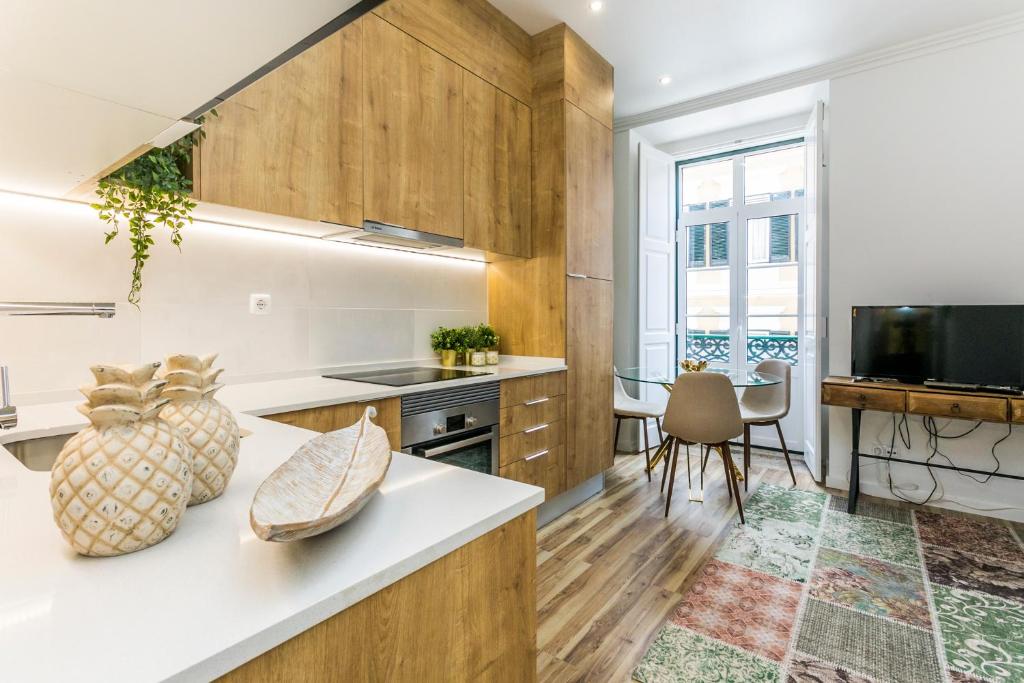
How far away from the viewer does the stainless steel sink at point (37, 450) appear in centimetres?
129

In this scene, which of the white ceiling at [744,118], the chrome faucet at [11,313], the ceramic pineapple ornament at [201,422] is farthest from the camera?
the white ceiling at [744,118]

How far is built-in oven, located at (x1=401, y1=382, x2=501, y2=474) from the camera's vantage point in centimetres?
221

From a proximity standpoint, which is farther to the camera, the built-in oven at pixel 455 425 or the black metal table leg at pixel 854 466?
the black metal table leg at pixel 854 466

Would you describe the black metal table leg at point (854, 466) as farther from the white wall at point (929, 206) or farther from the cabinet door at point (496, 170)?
the cabinet door at point (496, 170)

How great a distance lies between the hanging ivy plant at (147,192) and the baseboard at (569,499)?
7.45ft

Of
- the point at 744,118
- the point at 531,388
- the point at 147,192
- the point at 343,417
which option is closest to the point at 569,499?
the point at 531,388

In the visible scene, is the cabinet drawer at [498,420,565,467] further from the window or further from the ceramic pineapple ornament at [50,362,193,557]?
the window

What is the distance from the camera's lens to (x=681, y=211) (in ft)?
16.4

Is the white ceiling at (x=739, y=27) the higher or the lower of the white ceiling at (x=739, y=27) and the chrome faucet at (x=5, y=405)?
the higher

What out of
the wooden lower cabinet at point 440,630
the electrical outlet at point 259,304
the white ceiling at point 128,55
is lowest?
the wooden lower cabinet at point 440,630

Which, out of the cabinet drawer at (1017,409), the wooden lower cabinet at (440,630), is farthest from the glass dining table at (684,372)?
the wooden lower cabinet at (440,630)

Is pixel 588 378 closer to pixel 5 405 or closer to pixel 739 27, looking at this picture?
pixel 739 27

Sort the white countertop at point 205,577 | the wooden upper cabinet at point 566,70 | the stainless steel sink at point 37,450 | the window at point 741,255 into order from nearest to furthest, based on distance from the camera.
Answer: the white countertop at point 205,577
the stainless steel sink at point 37,450
the wooden upper cabinet at point 566,70
the window at point 741,255

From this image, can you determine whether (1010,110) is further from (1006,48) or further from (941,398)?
(941,398)
